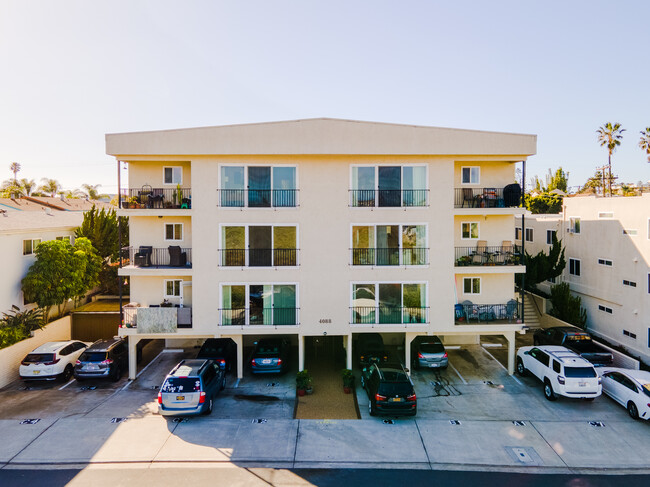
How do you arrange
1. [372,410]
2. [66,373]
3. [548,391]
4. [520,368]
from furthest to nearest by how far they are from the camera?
[520,368]
[66,373]
[548,391]
[372,410]

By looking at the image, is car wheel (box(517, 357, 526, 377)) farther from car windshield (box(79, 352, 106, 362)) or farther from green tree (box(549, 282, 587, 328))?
car windshield (box(79, 352, 106, 362))

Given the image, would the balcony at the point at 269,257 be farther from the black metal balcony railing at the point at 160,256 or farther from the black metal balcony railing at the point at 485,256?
the black metal balcony railing at the point at 485,256

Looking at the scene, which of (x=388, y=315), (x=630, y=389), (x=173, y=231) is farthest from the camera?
(x=173, y=231)

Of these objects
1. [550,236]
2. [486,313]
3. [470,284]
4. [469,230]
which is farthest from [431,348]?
[550,236]

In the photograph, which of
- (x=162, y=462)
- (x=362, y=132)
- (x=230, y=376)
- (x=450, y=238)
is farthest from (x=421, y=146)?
(x=162, y=462)

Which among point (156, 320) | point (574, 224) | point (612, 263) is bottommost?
point (156, 320)

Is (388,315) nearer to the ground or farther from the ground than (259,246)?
nearer to the ground

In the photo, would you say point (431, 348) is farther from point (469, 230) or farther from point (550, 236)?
point (550, 236)
